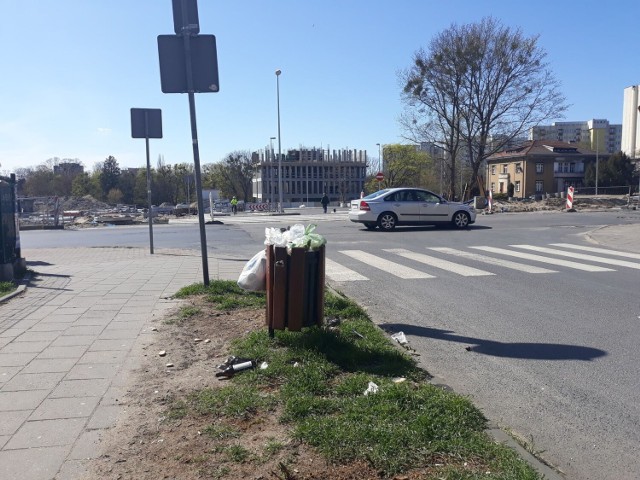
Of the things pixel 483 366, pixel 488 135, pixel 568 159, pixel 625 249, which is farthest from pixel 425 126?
Answer: pixel 568 159

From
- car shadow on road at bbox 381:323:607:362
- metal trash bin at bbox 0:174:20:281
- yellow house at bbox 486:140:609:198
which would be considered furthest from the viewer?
yellow house at bbox 486:140:609:198

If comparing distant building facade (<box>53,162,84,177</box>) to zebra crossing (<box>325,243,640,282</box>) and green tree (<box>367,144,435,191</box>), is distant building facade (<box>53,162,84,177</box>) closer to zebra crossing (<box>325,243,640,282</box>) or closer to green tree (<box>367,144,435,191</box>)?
green tree (<box>367,144,435,191</box>)

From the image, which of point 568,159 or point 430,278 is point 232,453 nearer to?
point 430,278

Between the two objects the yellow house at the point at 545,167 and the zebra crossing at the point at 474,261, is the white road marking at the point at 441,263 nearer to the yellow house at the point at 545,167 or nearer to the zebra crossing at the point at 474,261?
the zebra crossing at the point at 474,261

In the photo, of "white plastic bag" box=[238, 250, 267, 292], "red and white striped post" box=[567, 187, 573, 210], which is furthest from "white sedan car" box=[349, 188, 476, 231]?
"red and white striped post" box=[567, 187, 573, 210]

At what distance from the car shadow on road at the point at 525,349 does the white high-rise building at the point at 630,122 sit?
10527 cm

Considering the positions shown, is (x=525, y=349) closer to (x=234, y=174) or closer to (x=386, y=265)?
(x=386, y=265)

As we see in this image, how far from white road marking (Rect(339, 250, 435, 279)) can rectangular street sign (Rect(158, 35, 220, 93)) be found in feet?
16.1

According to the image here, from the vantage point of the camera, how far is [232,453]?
10.5ft

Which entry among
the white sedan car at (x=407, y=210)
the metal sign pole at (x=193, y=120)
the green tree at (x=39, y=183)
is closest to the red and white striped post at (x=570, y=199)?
the white sedan car at (x=407, y=210)

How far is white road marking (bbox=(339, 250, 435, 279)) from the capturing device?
1058 cm

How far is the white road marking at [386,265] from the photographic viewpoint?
1058 centimetres

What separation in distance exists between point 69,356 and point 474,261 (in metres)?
9.06

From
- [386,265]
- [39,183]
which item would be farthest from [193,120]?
[39,183]
